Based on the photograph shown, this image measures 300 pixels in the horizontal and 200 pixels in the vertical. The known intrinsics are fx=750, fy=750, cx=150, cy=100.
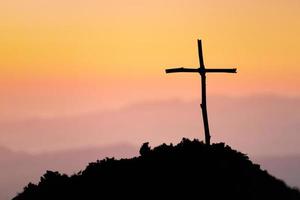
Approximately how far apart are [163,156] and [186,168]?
148cm

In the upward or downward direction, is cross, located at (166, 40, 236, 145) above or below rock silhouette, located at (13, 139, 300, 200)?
above

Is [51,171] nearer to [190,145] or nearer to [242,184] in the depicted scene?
[190,145]

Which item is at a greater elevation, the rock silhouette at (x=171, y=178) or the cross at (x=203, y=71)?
the cross at (x=203, y=71)

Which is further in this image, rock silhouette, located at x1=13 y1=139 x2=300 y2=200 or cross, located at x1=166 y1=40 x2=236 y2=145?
cross, located at x1=166 y1=40 x2=236 y2=145

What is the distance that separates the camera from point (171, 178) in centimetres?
3206

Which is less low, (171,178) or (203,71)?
(203,71)

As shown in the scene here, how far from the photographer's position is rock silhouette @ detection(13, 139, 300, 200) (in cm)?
3175

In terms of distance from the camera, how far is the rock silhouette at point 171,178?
104 ft

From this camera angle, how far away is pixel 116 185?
32.4 meters

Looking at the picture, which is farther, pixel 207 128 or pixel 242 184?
pixel 207 128

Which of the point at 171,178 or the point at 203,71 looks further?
the point at 203,71

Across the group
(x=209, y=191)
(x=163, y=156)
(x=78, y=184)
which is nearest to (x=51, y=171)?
(x=78, y=184)

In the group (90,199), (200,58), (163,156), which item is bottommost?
(90,199)

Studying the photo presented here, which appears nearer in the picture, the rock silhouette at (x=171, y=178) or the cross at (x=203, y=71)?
the rock silhouette at (x=171, y=178)
